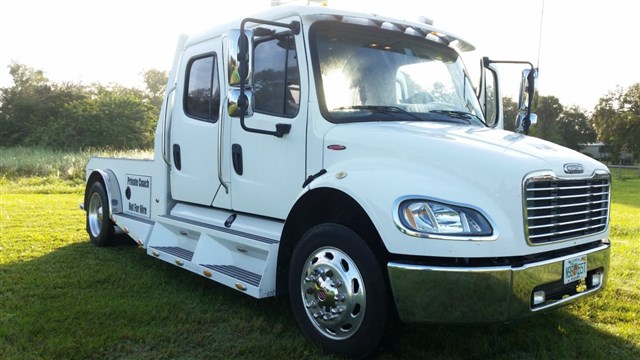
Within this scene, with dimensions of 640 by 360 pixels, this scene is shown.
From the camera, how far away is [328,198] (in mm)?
3809

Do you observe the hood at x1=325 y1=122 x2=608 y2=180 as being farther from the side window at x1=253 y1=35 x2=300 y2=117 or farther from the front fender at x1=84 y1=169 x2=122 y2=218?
the front fender at x1=84 y1=169 x2=122 y2=218

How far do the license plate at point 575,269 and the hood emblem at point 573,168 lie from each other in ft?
1.82

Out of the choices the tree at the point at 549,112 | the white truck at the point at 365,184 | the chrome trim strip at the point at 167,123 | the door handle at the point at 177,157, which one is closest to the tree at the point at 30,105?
the chrome trim strip at the point at 167,123

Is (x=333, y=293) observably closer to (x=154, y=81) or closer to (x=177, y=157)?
(x=177, y=157)

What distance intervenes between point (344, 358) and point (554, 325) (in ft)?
6.39

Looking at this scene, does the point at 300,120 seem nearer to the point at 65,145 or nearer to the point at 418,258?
the point at 418,258

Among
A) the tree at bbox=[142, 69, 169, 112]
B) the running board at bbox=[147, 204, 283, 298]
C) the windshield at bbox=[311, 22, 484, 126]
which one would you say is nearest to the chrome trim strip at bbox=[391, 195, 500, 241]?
the windshield at bbox=[311, 22, 484, 126]

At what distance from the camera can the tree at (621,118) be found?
40.8 m

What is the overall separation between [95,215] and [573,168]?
6286mm

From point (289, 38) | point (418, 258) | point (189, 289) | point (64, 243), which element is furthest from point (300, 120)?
point (64, 243)

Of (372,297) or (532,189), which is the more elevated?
(532,189)

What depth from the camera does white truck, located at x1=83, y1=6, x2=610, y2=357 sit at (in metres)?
3.12

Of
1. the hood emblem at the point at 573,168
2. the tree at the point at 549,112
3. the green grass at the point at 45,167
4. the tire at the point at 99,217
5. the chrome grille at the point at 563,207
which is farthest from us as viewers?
the tree at the point at 549,112

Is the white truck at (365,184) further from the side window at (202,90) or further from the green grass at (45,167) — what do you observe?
the green grass at (45,167)
